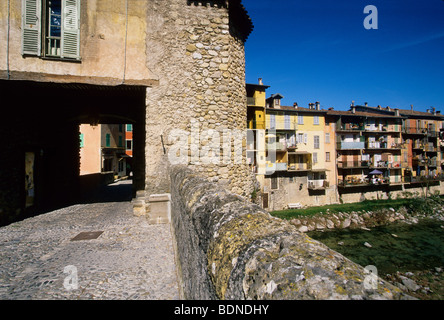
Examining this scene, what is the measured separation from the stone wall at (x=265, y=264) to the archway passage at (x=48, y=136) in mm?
6767

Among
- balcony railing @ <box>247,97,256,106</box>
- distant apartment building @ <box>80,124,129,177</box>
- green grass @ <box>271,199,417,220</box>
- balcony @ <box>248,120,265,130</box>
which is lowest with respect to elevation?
green grass @ <box>271,199,417,220</box>

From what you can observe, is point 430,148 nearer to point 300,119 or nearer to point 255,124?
point 300,119

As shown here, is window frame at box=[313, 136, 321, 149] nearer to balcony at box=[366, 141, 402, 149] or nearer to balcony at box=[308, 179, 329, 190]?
balcony at box=[308, 179, 329, 190]

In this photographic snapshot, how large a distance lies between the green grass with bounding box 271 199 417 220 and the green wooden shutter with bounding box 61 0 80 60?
2439 cm

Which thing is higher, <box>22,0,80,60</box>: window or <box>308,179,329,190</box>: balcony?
<box>22,0,80,60</box>: window

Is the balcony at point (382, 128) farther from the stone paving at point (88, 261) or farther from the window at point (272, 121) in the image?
the stone paving at point (88, 261)

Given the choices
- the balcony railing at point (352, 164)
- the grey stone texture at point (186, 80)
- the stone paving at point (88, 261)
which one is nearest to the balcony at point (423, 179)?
the balcony railing at point (352, 164)

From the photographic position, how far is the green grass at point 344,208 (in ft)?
93.7

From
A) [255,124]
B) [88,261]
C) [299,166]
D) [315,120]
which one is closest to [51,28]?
[88,261]

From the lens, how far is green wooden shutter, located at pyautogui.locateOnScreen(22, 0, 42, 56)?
259 inches

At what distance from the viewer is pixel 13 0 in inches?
258

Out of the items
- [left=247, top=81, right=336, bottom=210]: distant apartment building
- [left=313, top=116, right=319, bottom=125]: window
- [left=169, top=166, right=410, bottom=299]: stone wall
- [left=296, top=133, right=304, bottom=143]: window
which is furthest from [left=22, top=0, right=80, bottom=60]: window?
[left=313, top=116, right=319, bottom=125]: window

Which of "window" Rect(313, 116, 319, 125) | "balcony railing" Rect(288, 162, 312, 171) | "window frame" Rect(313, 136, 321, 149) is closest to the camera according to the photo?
"balcony railing" Rect(288, 162, 312, 171)
